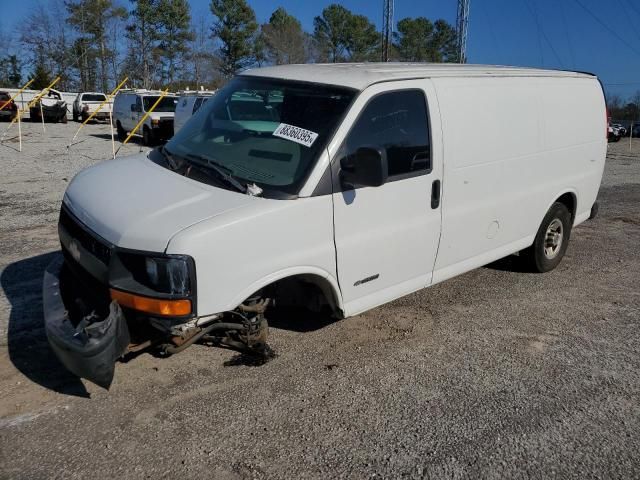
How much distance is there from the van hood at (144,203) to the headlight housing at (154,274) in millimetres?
69

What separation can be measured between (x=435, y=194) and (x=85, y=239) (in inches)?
95.6

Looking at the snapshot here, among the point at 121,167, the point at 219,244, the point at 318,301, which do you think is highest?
the point at 121,167

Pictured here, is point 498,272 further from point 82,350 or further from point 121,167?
point 82,350

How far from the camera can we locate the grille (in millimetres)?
3227

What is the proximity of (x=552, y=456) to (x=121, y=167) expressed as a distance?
341cm

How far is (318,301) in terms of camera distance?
3.89m

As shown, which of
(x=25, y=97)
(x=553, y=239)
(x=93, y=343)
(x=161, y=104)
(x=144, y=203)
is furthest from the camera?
(x=25, y=97)

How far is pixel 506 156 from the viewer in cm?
482

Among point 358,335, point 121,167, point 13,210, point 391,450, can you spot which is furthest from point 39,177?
point 391,450

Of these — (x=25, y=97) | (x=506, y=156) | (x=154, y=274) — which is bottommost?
(x=154, y=274)

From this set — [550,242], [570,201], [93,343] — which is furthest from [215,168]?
[570,201]

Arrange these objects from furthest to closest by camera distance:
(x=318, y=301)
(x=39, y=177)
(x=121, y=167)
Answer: (x=39, y=177) → (x=121, y=167) → (x=318, y=301)

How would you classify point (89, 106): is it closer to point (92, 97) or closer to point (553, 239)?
point (92, 97)

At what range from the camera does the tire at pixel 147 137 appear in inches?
746
